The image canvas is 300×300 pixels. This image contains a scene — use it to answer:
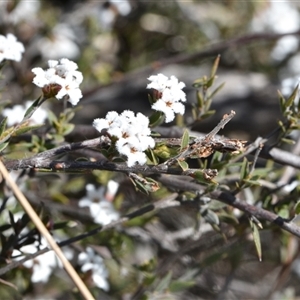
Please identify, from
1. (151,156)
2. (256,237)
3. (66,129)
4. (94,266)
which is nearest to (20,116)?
(66,129)

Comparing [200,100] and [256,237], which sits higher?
[200,100]

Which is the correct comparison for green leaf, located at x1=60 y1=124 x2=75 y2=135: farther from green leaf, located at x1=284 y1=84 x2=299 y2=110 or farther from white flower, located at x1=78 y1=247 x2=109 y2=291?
green leaf, located at x1=284 y1=84 x2=299 y2=110

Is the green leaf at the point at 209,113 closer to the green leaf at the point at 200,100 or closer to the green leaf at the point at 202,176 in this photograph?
the green leaf at the point at 200,100

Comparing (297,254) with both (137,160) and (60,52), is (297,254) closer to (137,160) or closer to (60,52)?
(137,160)

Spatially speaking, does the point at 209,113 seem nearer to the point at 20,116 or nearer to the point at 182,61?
the point at 20,116

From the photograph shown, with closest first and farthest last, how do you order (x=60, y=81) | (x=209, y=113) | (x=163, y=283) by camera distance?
(x=60, y=81) < (x=209, y=113) < (x=163, y=283)
